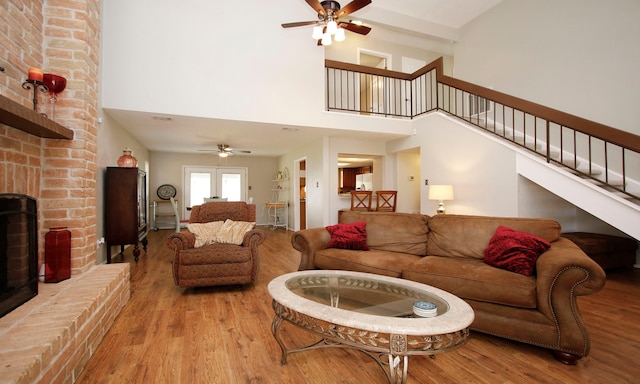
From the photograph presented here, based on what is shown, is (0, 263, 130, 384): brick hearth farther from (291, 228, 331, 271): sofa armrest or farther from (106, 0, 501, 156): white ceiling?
(106, 0, 501, 156): white ceiling

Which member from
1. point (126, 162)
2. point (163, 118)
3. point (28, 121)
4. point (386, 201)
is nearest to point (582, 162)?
point (386, 201)

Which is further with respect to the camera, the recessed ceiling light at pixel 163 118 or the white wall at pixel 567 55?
the recessed ceiling light at pixel 163 118

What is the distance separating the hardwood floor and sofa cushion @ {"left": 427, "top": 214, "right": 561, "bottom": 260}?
77 centimetres

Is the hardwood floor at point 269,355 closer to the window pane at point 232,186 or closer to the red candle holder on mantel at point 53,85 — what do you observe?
the red candle holder on mantel at point 53,85

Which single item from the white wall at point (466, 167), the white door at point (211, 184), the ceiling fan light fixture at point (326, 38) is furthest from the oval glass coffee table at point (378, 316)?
the white door at point (211, 184)

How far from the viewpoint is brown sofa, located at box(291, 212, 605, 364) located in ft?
5.87

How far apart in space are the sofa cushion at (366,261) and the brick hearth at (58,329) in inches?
72.7

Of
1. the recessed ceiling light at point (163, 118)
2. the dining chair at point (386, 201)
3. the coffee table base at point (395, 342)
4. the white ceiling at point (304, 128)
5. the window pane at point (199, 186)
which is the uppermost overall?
the white ceiling at point (304, 128)

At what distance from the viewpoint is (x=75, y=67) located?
250cm

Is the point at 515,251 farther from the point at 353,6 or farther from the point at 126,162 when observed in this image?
the point at 126,162

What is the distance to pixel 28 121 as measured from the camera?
1791 millimetres

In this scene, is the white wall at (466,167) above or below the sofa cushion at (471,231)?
above

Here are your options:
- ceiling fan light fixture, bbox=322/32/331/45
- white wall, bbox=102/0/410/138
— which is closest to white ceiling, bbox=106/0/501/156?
white wall, bbox=102/0/410/138

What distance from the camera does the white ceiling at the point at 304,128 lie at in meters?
5.14
